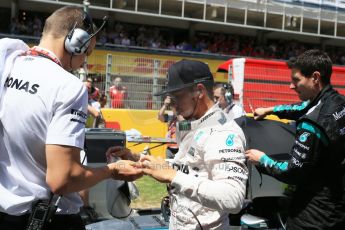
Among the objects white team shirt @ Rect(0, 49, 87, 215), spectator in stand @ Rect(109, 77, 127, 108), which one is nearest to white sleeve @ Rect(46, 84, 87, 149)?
white team shirt @ Rect(0, 49, 87, 215)

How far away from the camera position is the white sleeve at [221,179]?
209 centimetres

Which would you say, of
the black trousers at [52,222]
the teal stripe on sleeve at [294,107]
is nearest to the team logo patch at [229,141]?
the black trousers at [52,222]

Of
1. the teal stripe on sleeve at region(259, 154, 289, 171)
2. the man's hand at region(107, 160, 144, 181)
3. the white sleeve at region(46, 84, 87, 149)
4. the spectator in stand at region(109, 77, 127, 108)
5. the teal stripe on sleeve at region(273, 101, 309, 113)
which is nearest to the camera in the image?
the white sleeve at region(46, 84, 87, 149)

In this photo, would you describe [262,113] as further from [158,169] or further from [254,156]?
[158,169]

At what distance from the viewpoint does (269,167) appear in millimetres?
3016

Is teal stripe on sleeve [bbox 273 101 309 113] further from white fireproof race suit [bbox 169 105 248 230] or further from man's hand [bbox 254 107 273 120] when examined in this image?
white fireproof race suit [bbox 169 105 248 230]

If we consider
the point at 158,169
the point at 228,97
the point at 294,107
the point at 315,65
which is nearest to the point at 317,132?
the point at 315,65

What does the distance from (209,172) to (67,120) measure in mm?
768

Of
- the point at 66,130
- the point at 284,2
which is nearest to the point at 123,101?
the point at 66,130

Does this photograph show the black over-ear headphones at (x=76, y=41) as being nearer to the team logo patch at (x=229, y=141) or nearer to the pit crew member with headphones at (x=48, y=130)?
the pit crew member with headphones at (x=48, y=130)

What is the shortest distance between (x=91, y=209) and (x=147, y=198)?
1.99 meters

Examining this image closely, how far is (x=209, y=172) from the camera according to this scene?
2312 millimetres

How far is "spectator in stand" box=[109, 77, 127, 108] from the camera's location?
11.3 meters

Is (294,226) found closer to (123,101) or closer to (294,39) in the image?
(123,101)
